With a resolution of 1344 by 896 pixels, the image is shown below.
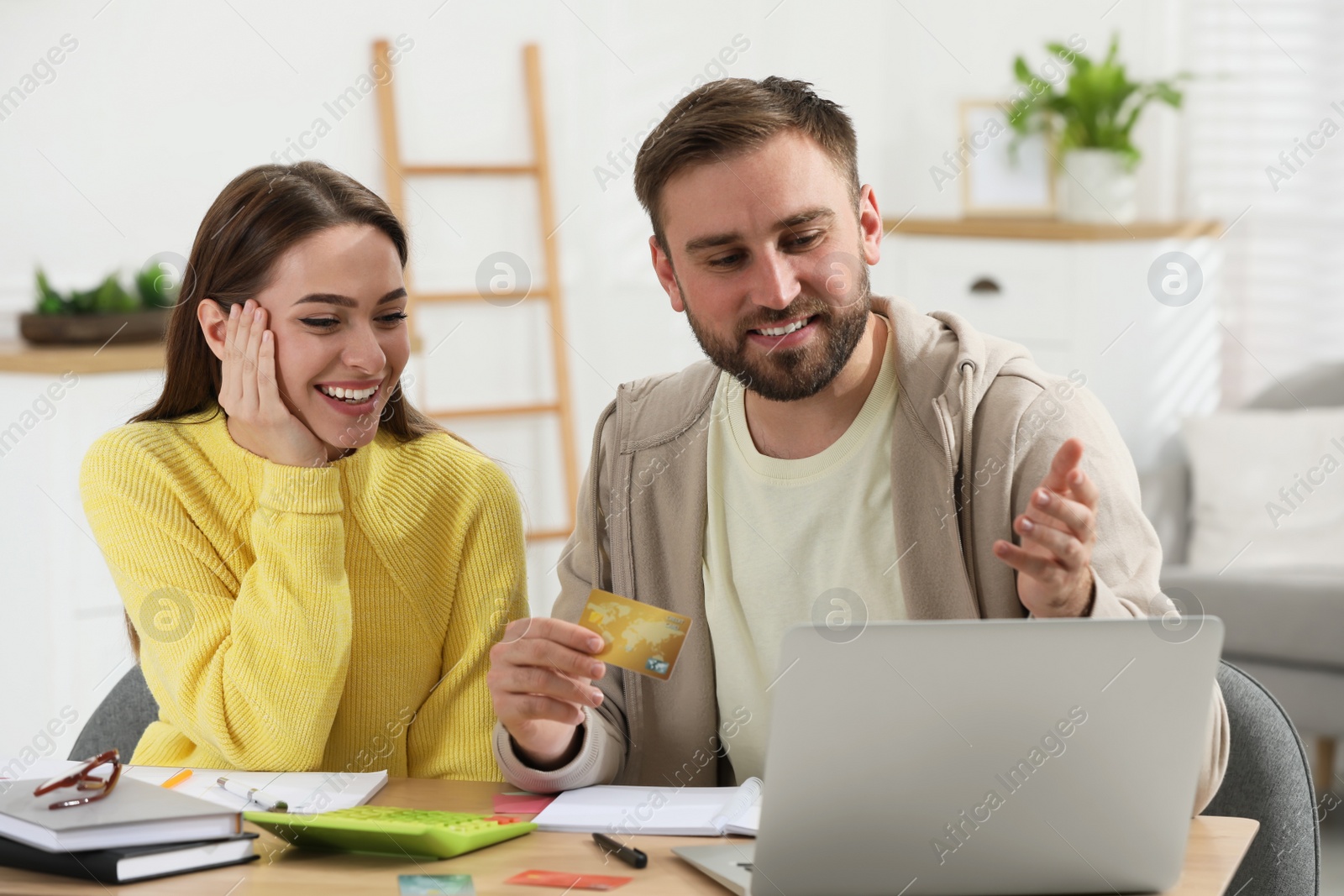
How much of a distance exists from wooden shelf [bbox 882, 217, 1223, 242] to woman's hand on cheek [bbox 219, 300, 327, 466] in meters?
2.84

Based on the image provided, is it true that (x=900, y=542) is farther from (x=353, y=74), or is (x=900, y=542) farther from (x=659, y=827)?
(x=353, y=74)

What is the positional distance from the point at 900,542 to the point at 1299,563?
2.16 meters

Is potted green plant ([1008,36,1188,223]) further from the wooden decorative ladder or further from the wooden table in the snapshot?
the wooden table

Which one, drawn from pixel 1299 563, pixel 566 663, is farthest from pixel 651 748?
pixel 1299 563

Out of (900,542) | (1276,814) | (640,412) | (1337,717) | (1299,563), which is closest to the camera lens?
(1276,814)

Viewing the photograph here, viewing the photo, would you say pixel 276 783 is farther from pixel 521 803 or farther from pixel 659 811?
pixel 659 811

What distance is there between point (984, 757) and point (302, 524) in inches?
35.3

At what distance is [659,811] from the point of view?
49.9 inches

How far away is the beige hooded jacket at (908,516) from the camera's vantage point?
4.59 ft

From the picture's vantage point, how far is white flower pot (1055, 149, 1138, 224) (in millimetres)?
3998

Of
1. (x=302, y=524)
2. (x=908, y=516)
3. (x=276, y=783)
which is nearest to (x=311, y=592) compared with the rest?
(x=302, y=524)

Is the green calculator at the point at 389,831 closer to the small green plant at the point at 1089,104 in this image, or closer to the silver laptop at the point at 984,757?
the silver laptop at the point at 984,757

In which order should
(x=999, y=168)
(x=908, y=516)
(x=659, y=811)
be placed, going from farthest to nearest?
(x=999, y=168) → (x=908, y=516) → (x=659, y=811)

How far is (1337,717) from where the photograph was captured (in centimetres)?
292
